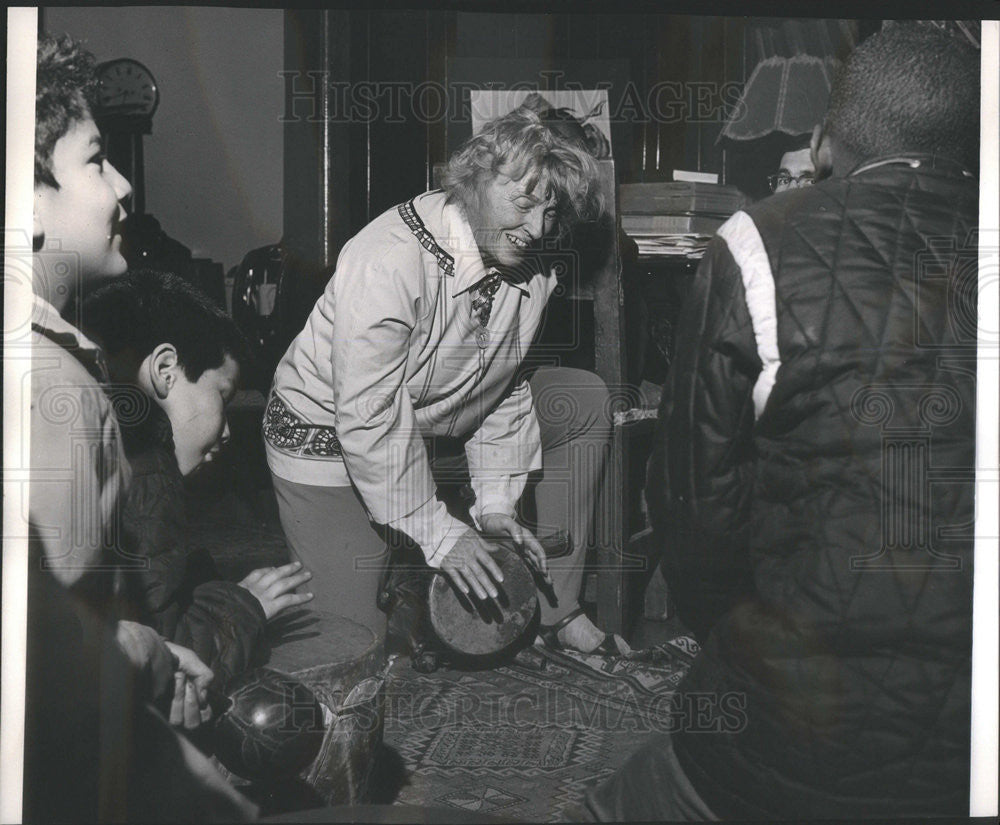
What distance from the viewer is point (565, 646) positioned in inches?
133

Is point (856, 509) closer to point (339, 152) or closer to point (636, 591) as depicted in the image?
point (636, 591)

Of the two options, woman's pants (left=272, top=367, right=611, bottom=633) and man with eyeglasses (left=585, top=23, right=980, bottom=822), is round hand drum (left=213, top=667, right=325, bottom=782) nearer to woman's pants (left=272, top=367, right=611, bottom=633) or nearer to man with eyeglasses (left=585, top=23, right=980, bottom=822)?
woman's pants (left=272, top=367, right=611, bottom=633)

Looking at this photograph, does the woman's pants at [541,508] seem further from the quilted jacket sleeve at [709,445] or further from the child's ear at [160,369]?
the child's ear at [160,369]

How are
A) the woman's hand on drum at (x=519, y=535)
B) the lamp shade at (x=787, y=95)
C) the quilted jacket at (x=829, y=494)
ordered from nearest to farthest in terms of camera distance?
the quilted jacket at (x=829, y=494) → the lamp shade at (x=787, y=95) → the woman's hand on drum at (x=519, y=535)

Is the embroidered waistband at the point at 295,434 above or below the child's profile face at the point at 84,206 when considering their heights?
below

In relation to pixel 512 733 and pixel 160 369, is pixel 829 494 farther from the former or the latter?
pixel 160 369

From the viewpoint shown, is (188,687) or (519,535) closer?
(188,687)

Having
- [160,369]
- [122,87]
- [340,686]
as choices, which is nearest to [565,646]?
[340,686]

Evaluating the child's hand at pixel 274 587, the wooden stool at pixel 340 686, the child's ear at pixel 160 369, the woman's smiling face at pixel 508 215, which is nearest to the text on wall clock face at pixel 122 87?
the child's ear at pixel 160 369

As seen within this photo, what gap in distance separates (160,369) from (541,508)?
1139 mm

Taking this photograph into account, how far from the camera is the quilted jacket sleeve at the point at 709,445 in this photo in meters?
3.12

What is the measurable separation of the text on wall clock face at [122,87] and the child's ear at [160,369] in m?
0.66

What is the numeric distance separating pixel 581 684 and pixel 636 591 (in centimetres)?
31

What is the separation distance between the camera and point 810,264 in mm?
3100
